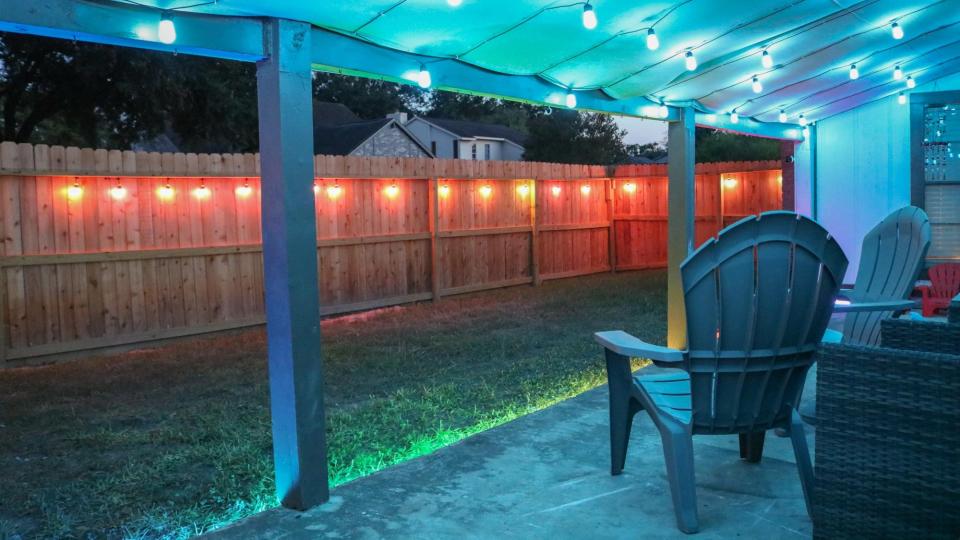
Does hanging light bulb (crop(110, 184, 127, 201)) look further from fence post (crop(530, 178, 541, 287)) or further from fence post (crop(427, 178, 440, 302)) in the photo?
fence post (crop(530, 178, 541, 287))

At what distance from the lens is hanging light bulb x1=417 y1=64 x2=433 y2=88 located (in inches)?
154

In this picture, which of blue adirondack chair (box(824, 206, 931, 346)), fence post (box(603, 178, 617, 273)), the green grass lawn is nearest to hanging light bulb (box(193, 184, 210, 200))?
the green grass lawn

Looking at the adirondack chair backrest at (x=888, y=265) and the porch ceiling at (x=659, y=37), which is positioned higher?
the porch ceiling at (x=659, y=37)

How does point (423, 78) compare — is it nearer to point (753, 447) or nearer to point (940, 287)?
point (753, 447)

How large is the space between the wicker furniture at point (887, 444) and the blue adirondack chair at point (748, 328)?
23.0 inches

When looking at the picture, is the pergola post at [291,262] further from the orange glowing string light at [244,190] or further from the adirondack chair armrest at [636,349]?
the orange glowing string light at [244,190]

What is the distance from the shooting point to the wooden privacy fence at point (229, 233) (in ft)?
22.9

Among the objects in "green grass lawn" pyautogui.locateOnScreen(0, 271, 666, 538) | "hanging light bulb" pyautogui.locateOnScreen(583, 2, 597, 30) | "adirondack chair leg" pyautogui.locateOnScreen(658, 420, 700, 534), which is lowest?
"green grass lawn" pyautogui.locateOnScreen(0, 271, 666, 538)

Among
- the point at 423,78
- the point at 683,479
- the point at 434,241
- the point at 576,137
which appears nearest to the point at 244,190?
the point at 434,241

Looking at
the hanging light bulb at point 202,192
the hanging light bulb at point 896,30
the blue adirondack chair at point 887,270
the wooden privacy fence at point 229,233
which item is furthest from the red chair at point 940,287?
the hanging light bulb at point 202,192

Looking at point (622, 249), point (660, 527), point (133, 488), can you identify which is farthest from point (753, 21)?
point (622, 249)

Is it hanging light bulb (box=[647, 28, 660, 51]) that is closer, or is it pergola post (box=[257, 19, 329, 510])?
pergola post (box=[257, 19, 329, 510])

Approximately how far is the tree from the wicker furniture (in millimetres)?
26687

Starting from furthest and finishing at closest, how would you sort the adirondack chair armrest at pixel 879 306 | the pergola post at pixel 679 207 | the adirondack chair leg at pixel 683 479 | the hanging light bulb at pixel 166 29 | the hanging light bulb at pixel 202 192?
the hanging light bulb at pixel 202 192
the pergola post at pixel 679 207
the adirondack chair armrest at pixel 879 306
the adirondack chair leg at pixel 683 479
the hanging light bulb at pixel 166 29
